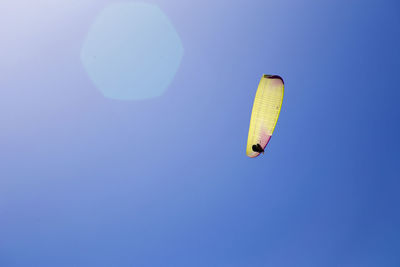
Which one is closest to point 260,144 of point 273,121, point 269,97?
point 273,121

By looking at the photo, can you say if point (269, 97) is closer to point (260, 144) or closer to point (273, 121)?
point (273, 121)

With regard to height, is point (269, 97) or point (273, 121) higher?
point (269, 97)

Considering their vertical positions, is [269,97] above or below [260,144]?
above
